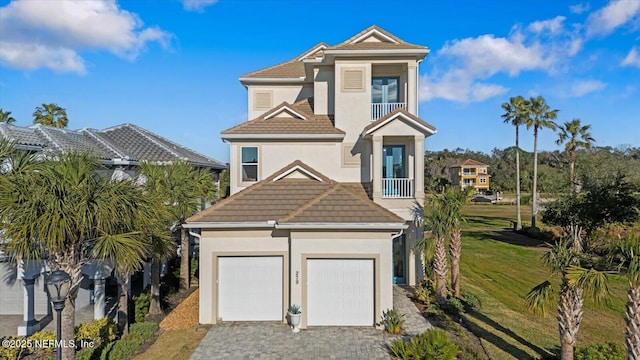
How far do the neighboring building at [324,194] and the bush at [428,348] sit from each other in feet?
8.00

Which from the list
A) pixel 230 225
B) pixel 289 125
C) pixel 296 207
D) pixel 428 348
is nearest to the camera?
pixel 428 348

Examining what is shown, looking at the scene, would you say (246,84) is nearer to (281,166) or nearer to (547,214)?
(281,166)

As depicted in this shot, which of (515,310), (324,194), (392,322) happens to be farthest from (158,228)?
(515,310)

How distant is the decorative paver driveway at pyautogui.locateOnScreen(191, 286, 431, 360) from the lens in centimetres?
1063

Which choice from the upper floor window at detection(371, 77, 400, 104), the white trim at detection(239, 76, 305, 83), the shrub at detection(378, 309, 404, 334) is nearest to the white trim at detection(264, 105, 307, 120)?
the white trim at detection(239, 76, 305, 83)

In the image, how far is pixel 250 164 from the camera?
60.3ft

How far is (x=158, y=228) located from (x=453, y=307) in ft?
39.4

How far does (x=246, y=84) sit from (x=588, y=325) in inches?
835

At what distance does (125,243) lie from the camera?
31.5 feet

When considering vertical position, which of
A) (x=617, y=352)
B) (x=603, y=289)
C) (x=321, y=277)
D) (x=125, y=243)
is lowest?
(x=617, y=352)

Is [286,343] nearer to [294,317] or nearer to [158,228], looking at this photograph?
[294,317]

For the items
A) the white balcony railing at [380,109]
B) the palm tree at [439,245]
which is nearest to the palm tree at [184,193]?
the white balcony railing at [380,109]

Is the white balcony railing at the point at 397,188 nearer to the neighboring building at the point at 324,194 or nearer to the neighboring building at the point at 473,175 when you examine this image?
the neighboring building at the point at 324,194

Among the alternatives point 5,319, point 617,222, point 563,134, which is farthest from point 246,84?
point 563,134
